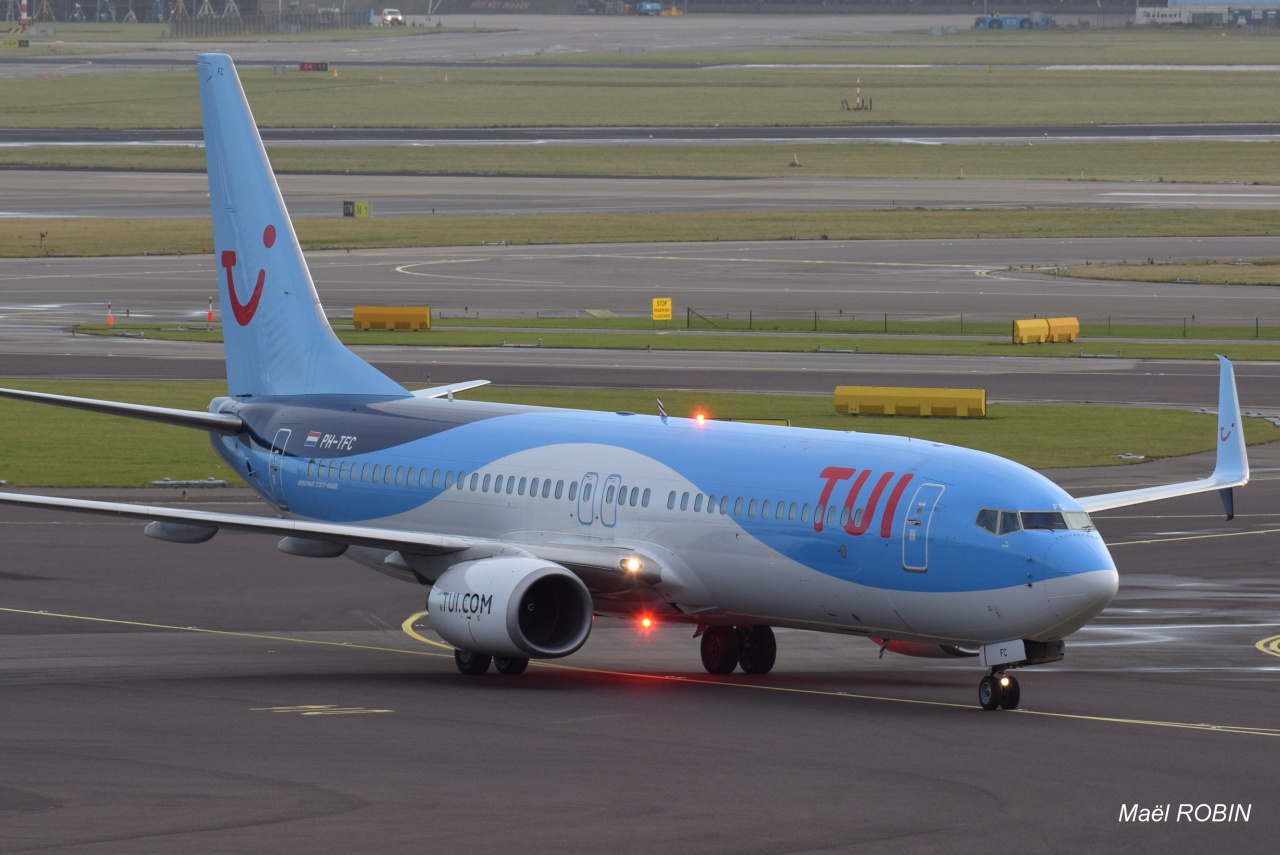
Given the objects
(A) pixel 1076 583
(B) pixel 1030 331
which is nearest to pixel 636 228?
(B) pixel 1030 331

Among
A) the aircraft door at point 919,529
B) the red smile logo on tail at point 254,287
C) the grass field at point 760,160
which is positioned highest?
the grass field at point 760,160

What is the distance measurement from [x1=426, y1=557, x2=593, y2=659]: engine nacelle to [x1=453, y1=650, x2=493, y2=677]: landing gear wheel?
0.66 m

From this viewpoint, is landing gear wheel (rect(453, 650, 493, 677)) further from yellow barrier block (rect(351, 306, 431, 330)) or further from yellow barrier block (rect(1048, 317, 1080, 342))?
yellow barrier block (rect(1048, 317, 1080, 342))

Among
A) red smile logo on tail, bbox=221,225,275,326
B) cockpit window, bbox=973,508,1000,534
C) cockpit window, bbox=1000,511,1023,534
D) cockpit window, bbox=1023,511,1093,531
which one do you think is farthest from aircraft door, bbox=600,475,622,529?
red smile logo on tail, bbox=221,225,275,326

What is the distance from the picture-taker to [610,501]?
3397cm

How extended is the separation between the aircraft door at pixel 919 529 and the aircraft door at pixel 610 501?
5829 millimetres

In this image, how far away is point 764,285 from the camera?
111 m

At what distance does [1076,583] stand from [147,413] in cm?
1835

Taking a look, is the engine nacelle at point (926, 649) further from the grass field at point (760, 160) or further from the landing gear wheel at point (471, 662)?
the grass field at point (760, 160)

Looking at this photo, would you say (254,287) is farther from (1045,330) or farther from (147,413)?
(1045,330)

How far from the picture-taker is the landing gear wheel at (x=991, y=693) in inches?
1176

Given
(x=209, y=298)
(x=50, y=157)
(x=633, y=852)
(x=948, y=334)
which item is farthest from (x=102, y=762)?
(x=50, y=157)

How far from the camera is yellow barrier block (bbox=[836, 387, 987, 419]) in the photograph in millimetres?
67500

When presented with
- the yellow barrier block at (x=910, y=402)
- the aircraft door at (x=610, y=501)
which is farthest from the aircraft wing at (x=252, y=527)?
the yellow barrier block at (x=910, y=402)
